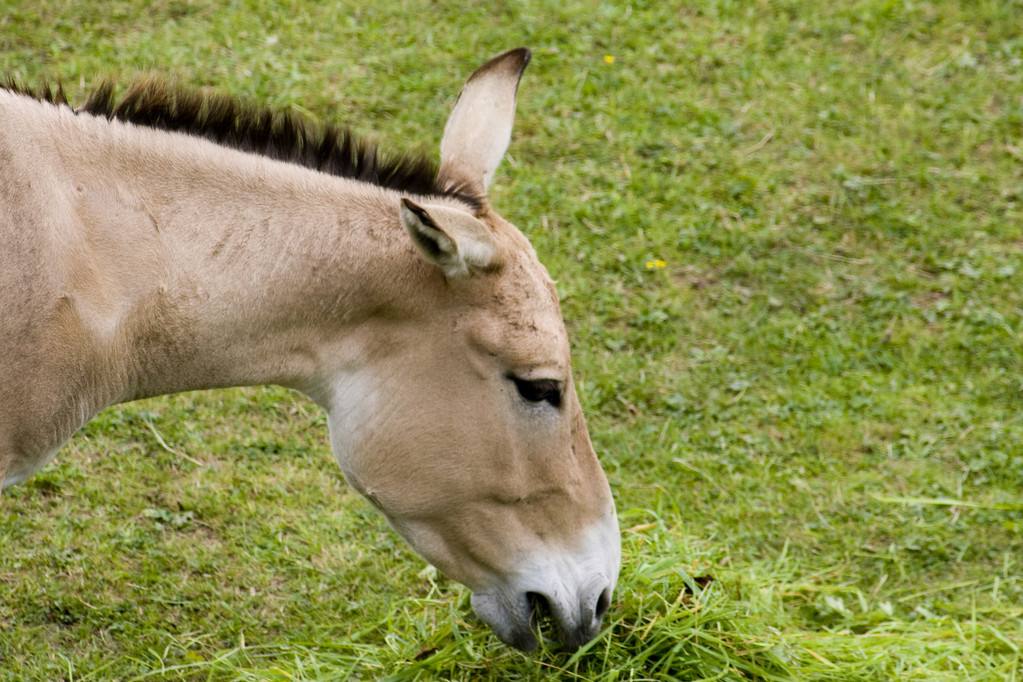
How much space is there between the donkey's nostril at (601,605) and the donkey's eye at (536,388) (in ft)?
1.85

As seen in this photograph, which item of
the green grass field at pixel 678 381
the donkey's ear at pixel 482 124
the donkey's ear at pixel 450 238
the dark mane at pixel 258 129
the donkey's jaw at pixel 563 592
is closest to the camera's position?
the donkey's ear at pixel 450 238

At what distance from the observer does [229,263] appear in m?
3.23

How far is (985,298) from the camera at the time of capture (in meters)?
6.77

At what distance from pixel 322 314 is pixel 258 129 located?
524 mm

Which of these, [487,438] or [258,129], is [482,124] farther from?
[487,438]

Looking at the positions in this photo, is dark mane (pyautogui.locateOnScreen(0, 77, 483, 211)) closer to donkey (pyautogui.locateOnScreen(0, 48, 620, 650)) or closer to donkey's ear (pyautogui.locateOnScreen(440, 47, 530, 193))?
donkey (pyautogui.locateOnScreen(0, 48, 620, 650))

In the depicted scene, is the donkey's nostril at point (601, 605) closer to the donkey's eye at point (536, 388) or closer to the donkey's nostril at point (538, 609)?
the donkey's nostril at point (538, 609)

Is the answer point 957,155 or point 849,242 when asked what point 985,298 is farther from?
point 957,155

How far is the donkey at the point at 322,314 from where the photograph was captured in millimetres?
3068

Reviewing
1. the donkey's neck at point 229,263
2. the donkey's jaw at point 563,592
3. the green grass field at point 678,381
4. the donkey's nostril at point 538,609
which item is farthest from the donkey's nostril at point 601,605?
the donkey's neck at point 229,263

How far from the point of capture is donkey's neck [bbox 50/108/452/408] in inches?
123

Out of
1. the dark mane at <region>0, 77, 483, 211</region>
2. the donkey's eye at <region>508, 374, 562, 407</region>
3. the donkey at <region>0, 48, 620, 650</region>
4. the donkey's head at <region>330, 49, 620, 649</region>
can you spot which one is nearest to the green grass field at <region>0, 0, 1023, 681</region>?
the donkey's head at <region>330, 49, 620, 649</region>

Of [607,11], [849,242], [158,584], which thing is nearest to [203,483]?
[158,584]

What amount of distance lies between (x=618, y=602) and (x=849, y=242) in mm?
3683
